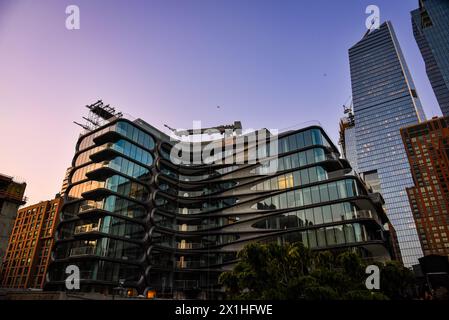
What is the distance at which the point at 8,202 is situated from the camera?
45.6 metres

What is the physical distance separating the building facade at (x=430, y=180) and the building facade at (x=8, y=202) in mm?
182942

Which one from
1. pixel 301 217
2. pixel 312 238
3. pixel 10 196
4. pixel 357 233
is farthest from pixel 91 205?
pixel 357 233

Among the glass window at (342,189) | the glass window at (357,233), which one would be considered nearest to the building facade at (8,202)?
the glass window at (342,189)

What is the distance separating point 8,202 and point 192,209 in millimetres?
34730

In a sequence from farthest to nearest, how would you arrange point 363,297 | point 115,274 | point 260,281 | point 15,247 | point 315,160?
point 15,247, point 315,160, point 115,274, point 260,281, point 363,297

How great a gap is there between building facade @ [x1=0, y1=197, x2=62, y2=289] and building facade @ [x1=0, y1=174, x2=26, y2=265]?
58785 mm

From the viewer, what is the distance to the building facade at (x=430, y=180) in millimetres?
161125

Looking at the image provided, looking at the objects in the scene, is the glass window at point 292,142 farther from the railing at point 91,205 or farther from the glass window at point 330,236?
the railing at point 91,205

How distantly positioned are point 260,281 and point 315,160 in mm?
34270

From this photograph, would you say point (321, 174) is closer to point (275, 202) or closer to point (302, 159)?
point (302, 159)

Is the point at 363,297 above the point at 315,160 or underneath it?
underneath
